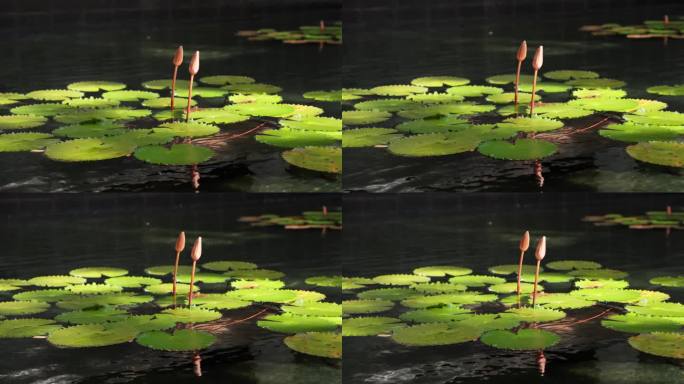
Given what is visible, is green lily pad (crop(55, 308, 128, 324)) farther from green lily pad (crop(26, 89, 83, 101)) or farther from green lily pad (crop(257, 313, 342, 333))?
green lily pad (crop(26, 89, 83, 101))

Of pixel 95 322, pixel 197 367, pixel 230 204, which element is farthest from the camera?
pixel 230 204

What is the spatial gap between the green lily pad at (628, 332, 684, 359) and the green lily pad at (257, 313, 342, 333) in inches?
53.6

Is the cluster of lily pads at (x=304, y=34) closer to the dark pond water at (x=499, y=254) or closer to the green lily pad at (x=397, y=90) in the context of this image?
the dark pond water at (x=499, y=254)

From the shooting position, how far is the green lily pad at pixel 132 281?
738 centimetres

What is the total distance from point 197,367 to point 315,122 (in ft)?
7.10

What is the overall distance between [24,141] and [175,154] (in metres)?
0.93

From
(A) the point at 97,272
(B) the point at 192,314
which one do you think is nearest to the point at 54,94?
(A) the point at 97,272

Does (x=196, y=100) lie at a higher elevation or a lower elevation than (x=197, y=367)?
higher

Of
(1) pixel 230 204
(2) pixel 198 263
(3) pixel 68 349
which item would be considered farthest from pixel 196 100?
(3) pixel 68 349

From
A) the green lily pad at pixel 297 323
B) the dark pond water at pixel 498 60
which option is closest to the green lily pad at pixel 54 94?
the dark pond water at pixel 498 60

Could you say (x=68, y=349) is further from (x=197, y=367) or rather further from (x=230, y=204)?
(x=230, y=204)

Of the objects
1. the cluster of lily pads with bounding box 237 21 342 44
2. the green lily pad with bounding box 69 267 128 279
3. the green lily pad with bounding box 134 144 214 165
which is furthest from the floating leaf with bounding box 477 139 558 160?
the cluster of lily pads with bounding box 237 21 342 44

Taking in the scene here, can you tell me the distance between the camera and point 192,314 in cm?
659

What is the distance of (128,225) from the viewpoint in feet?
30.3
